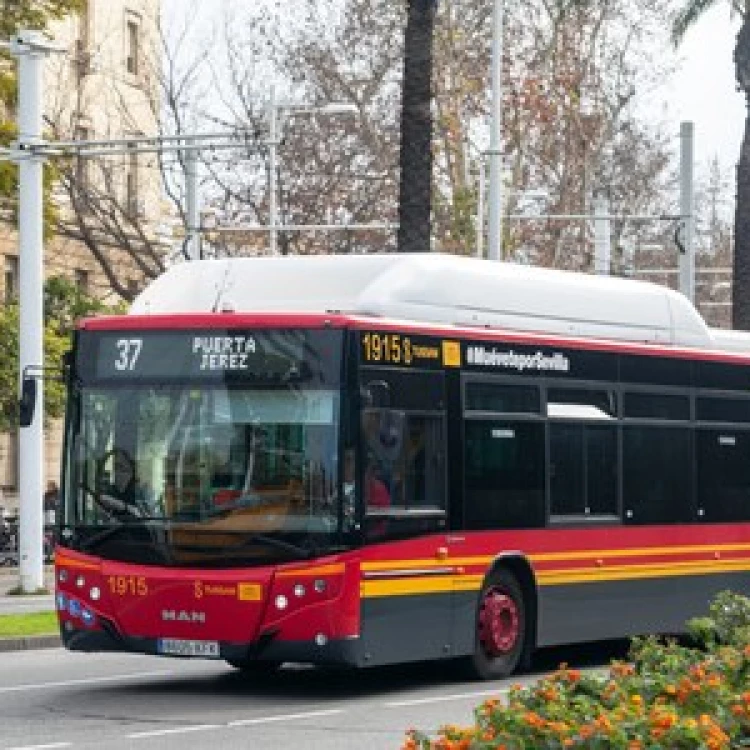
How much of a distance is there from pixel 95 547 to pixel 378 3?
33.8m

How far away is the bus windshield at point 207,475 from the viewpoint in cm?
1791

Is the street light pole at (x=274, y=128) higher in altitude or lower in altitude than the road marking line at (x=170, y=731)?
higher

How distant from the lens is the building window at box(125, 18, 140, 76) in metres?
60.5

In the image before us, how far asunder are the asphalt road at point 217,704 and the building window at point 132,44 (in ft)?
125

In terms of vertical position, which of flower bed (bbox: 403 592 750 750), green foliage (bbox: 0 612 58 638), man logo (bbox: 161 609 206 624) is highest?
flower bed (bbox: 403 592 750 750)

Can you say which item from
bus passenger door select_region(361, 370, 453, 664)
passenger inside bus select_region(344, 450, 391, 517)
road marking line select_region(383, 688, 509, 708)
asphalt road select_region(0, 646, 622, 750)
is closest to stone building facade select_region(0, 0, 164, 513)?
asphalt road select_region(0, 646, 622, 750)

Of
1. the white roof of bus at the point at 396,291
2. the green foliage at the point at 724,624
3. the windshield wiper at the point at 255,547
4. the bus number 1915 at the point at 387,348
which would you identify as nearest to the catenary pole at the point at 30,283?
the white roof of bus at the point at 396,291

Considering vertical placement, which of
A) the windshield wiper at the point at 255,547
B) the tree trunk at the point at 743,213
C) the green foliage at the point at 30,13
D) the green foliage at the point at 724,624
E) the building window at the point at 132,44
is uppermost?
the building window at the point at 132,44

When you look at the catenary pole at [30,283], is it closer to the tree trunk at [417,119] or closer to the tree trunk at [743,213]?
the tree trunk at [417,119]

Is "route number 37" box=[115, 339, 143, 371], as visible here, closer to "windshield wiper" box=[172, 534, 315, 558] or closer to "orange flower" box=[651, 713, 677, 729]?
"windshield wiper" box=[172, 534, 315, 558]

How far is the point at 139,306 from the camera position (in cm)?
1939

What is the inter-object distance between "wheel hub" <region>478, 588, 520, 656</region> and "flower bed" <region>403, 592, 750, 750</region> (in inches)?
326

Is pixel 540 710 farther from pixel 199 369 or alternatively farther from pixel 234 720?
pixel 199 369

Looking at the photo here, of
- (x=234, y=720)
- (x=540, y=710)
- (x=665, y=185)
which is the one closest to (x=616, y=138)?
(x=665, y=185)
